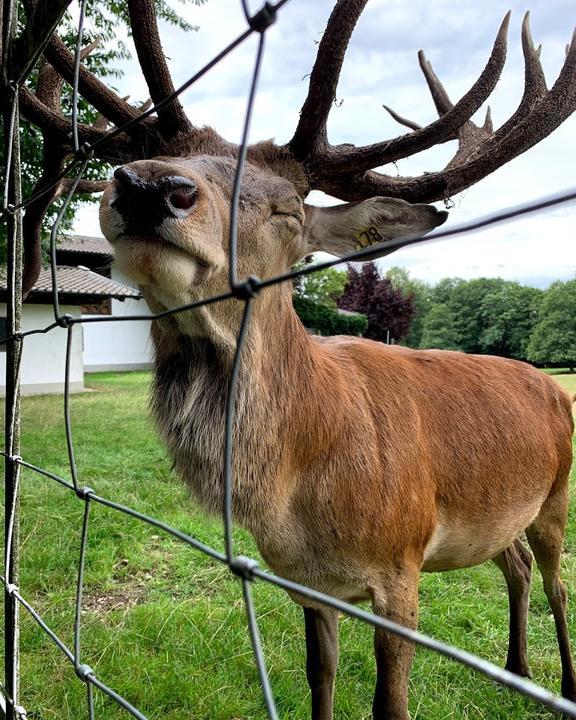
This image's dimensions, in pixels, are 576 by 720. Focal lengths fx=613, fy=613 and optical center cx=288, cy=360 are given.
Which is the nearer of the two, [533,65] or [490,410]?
[533,65]

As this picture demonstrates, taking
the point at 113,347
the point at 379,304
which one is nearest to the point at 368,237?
the point at 379,304

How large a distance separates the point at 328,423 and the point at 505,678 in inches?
56.7

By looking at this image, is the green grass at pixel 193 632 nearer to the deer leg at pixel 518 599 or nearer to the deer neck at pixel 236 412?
the deer leg at pixel 518 599

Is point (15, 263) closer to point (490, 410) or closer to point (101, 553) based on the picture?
point (490, 410)

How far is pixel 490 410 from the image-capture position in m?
2.60

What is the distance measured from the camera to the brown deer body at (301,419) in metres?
1.51

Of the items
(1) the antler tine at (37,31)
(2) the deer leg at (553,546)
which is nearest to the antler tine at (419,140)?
(1) the antler tine at (37,31)

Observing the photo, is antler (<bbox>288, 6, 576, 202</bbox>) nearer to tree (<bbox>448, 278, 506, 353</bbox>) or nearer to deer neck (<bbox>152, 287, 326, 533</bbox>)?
deer neck (<bbox>152, 287, 326, 533</bbox>)

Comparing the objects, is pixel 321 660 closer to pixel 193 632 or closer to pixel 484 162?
pixel 193 632

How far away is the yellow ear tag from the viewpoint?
2129 millimetres

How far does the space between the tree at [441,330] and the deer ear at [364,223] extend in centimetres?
403

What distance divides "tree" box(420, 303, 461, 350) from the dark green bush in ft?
48.9

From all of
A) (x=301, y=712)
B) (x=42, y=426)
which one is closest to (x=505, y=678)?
(x=301, y=712)

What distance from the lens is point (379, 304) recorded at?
23469 millimetres
